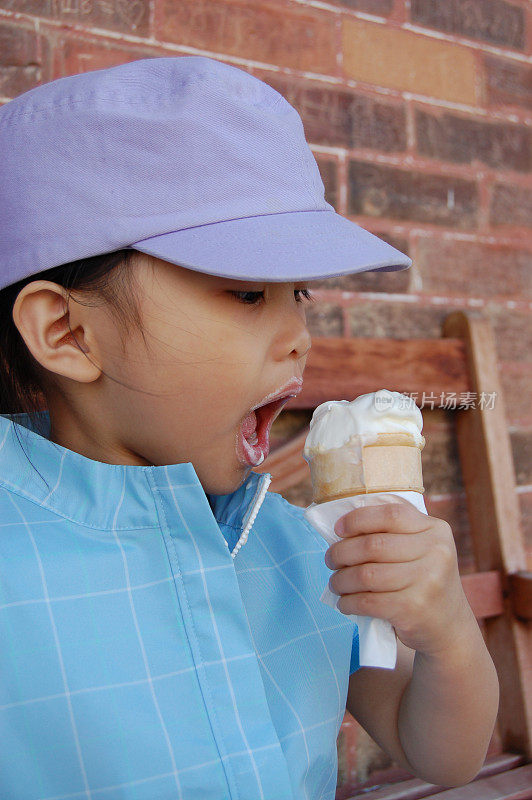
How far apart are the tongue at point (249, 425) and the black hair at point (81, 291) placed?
0.16 meters

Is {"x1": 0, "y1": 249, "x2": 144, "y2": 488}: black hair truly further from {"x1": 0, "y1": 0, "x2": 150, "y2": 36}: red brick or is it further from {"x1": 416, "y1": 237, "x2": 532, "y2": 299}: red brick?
{"x1": 416, "y1": 237, "x2": 532, "y2": 299}: red brick

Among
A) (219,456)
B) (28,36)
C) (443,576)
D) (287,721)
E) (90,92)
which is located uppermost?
(28,36)

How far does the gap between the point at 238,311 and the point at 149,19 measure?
3.10ft

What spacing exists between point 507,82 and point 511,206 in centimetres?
32

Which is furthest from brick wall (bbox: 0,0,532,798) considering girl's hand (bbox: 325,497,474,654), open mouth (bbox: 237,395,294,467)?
girl's hand (bbox: 325,497,474,654)

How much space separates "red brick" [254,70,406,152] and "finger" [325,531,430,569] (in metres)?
1.10

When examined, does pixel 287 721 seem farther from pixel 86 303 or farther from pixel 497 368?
pixel 497 368

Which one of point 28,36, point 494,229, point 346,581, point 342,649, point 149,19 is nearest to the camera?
point 346,581

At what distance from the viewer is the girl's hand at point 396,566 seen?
2.61 feet

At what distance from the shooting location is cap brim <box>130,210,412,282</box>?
78cm

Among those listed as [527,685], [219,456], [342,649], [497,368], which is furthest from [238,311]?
[527,685]

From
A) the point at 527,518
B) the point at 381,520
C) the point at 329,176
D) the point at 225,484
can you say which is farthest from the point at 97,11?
the point at 527,518

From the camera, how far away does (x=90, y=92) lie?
83 centimetres

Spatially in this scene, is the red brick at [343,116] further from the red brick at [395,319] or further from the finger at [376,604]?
the finger at [376,604]
